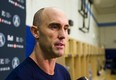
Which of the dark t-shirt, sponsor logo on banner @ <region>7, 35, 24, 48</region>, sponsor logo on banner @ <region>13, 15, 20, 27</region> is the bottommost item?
the dark t-shirt

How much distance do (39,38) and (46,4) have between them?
156cm

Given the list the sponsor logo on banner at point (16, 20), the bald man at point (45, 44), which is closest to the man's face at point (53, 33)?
the bald man at point (45, 44)

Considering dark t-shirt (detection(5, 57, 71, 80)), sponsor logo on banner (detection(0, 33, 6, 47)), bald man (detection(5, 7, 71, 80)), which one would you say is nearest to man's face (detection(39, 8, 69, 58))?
bald man (detection(5, 7, 71, 80))

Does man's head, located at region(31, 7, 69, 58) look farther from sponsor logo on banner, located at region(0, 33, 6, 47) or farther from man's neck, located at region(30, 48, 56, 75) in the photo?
sponsor logo on banner, located at region(0, 33, 6, 47)

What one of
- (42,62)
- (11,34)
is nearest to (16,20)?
(11,34)

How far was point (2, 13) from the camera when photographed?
1.57 meters

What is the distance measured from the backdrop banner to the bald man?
0.52 meters

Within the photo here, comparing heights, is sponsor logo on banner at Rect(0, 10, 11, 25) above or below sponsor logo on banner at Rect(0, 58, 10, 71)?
above

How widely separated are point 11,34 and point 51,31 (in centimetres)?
69

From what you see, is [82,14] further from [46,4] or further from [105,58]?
[105,58]

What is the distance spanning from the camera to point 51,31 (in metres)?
1.09

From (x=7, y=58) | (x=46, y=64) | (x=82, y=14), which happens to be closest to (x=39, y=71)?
(x=46, y=64)

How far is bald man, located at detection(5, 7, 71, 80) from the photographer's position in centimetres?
108

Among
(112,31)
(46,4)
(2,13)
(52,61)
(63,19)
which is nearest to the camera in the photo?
(63,19)
